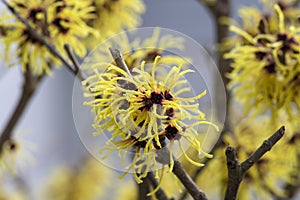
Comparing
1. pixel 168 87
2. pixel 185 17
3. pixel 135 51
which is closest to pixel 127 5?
pixel 135 51

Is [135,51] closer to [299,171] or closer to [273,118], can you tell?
[273,118]

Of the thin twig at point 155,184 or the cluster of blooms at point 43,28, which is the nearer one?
the thin twig at point 155,184

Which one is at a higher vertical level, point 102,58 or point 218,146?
point 102,58

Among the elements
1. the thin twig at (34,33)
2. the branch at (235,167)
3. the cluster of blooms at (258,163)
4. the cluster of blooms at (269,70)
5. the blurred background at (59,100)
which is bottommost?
the blurred background at (59,100)

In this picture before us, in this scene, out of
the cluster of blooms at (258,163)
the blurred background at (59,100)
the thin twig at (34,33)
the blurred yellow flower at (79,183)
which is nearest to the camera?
the thin twig at (34,33)

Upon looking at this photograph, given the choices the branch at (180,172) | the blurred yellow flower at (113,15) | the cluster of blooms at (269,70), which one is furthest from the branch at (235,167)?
the blurred yellow flower at (113,15)

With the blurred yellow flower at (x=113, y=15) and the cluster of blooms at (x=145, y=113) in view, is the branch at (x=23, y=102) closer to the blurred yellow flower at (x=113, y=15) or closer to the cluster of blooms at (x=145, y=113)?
the blurred yellow flower at (x=113, y=15)

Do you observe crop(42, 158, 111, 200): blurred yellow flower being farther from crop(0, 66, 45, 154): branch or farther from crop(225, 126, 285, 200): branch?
crop(225, 126, 285, 200): branch
